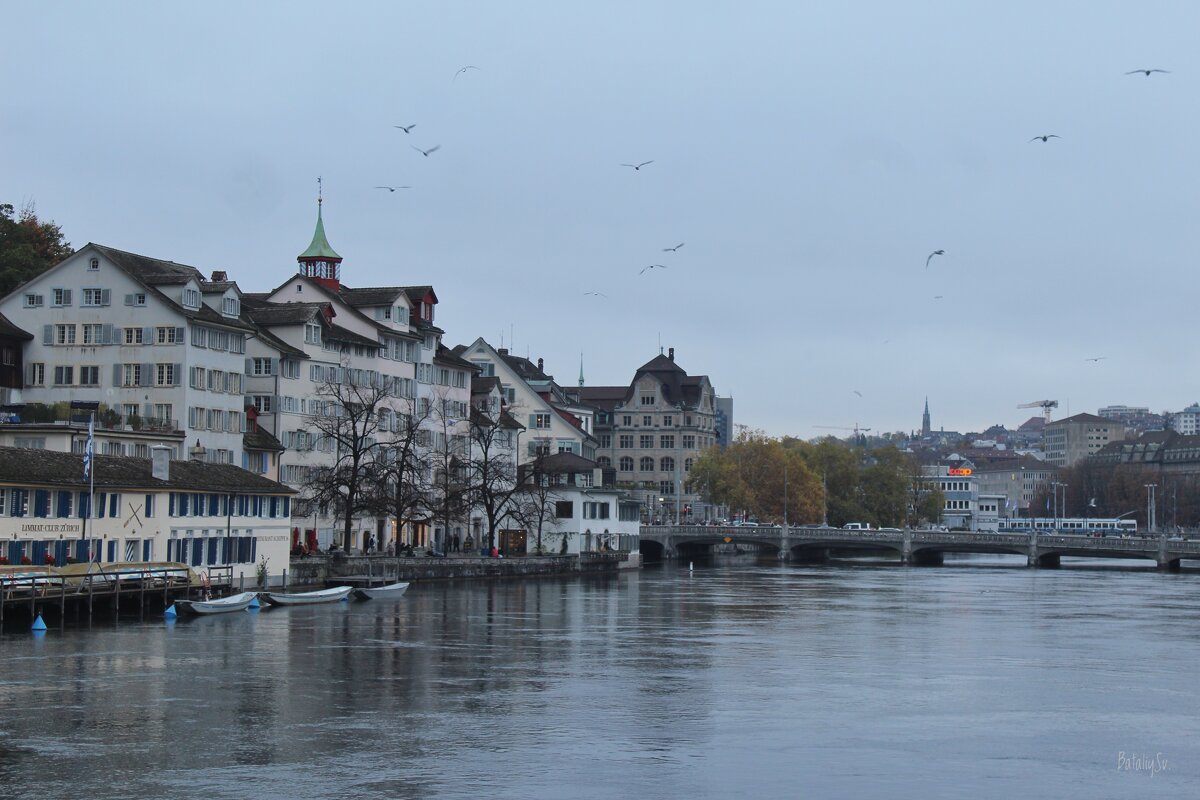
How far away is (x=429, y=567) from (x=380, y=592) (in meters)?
16.9

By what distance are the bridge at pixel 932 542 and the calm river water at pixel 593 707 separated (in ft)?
238

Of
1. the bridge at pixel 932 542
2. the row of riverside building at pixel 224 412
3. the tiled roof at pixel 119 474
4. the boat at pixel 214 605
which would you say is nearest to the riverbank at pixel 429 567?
the row of riverside building at pixel 224 412

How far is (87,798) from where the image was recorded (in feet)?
114

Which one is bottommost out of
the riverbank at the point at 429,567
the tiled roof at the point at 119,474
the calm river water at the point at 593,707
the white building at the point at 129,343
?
the calm river water at the point at 593,707

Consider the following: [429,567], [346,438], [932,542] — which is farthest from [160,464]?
[932,542]

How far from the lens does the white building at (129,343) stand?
3871 inches

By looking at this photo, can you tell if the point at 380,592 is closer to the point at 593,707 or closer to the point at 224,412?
the point at 224,412

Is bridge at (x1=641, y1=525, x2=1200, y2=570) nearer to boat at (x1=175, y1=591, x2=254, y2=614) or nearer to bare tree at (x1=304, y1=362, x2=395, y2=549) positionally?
bare tree at (x1=304, y1=362, x2=395, y2=549)

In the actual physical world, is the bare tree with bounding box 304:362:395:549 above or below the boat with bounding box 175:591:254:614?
above

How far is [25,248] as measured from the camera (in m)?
114

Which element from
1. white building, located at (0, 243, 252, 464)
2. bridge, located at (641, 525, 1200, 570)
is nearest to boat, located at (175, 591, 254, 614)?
white building, located at (0, 243, 252, 464)

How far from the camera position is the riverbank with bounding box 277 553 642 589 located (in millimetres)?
94938

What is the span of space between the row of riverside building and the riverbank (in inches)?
82.3

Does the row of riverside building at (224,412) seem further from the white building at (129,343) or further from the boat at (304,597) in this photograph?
the boat at (304,597)
